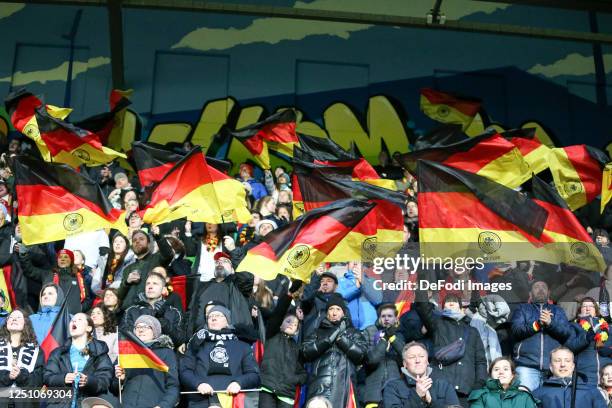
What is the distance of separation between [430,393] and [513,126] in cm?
1395

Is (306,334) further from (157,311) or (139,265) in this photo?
(139,265)

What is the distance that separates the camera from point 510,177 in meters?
12.5

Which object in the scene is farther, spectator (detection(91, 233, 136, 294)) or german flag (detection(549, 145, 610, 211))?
german flag (detection(549, 145, 610, 211))

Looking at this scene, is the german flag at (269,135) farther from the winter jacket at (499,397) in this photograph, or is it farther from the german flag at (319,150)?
the winter jacket at (499,397)

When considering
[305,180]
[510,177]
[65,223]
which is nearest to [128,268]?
[65,223]

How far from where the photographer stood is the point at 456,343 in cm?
1074

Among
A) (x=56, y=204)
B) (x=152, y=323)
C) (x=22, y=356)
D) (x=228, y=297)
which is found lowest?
(x=22, y=356)

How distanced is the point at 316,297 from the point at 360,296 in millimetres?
737

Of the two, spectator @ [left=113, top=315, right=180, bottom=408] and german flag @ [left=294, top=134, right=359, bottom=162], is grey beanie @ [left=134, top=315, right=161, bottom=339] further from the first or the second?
german flag @ [left=294, top=134, right=359, bottom=162]

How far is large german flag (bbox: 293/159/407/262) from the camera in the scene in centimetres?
1184

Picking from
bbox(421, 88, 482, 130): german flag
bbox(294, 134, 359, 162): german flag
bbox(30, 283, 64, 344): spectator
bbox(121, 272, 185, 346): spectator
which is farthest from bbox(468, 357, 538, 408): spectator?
bbox(421, 88, 482, 130): german flag

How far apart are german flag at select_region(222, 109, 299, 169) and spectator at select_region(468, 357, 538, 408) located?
24.5 feet

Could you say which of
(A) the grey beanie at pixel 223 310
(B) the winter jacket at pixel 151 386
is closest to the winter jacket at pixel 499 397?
(A) the grey beanie at pixel 223 310

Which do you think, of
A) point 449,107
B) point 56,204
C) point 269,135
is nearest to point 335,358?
point 56,204
